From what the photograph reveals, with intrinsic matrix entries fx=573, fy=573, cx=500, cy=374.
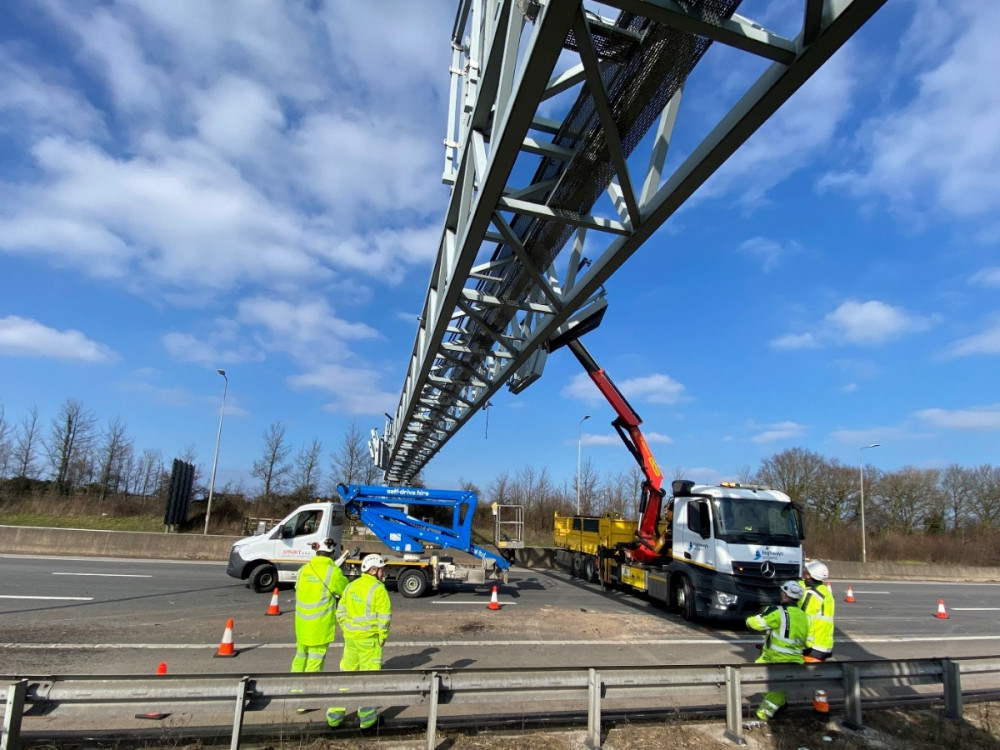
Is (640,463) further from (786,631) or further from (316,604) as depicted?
(316,604)

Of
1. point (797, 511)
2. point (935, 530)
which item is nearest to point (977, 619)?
point (797, 511)

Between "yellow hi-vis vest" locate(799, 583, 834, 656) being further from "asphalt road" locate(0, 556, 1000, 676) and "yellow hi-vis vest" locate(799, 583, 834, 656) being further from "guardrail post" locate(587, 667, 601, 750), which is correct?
"asphalt road" locate(0, 556, 1000, 676)

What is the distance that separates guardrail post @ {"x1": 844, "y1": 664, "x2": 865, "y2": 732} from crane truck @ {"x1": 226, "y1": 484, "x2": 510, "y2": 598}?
31.6 feet

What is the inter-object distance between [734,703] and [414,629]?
20.3 ft

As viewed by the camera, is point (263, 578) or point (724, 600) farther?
point (263, 578)

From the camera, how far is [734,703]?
5230 millimetres

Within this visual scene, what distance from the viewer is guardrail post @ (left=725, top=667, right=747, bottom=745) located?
5.19m

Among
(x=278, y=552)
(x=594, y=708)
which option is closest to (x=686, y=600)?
(x=594, y=708)

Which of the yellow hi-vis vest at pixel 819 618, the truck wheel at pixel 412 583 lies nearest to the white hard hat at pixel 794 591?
the yellow hi-vis vest at pixel 819 618

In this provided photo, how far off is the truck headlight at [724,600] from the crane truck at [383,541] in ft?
18.6

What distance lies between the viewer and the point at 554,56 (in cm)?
371

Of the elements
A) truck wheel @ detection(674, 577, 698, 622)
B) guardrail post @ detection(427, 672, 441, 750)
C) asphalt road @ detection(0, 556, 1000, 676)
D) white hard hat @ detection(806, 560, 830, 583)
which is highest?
white hard hat @ detection(806, 560, 830, 583)

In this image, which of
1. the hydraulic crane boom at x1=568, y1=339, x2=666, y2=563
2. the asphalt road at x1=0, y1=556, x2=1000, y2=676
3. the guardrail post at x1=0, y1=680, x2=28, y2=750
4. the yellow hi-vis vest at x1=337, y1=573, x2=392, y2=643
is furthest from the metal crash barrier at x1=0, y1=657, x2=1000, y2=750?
the hydraulic crane boom at x1=568, y1=339, x2=666, y2=563

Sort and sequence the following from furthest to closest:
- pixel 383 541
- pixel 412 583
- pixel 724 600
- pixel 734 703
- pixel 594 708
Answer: pixel 383 541 → pixel 412 583 → pixel 724 600 → pixel 734 703 → pixel 594 708
